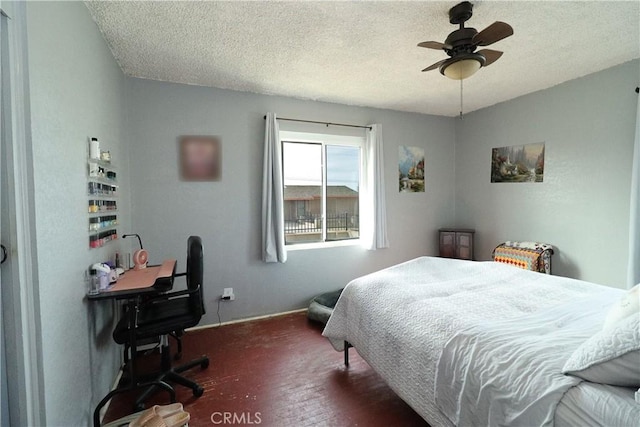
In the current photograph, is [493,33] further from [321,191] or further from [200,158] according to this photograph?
[200,158]

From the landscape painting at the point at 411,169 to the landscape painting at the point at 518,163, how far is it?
954 millimetres

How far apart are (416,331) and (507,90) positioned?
3280 mm

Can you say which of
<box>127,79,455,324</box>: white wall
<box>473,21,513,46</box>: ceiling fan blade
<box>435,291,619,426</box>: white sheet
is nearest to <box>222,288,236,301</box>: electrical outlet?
<box>127,79,455,324</box>: white wall

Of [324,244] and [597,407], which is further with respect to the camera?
[324,244]

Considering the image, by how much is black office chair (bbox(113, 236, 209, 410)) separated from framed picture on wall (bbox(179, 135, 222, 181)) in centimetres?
120

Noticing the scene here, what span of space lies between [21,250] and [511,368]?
A: 6.53 feet

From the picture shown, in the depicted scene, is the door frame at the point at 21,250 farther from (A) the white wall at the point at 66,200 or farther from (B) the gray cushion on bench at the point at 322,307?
(B) the gray cushion on bench at the point at 322,307

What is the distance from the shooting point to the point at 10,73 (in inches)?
41.4

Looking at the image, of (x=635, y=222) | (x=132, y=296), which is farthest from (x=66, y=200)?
(x=635, y=222)

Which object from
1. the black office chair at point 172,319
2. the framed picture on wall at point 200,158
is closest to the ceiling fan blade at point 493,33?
the black office chair at point 172,319

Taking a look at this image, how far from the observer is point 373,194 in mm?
3773

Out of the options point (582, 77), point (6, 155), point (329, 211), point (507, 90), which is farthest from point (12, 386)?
point (582, 77)

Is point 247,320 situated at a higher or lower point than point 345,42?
lower

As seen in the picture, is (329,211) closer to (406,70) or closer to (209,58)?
(406,70)
